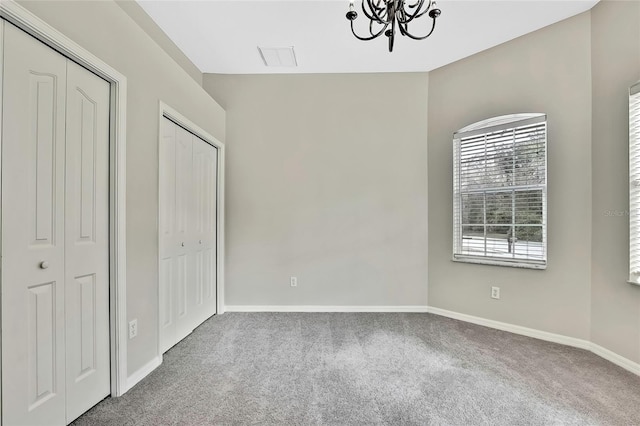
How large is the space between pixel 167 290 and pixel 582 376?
3327 millimetres

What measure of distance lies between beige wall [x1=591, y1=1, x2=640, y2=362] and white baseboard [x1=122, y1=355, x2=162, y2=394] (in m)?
3.65

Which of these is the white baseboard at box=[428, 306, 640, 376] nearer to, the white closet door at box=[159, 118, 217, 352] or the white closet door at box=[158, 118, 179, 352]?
the white closet door at box=[159, 118, 217, 352]

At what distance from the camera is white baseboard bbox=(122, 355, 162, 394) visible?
184 cm

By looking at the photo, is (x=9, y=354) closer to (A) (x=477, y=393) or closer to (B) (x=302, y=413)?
(B) (x=302, y=413)

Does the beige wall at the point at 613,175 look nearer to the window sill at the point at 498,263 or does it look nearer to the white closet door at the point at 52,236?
the window sill at the point at 498,263

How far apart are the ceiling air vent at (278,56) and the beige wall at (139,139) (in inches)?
41.7

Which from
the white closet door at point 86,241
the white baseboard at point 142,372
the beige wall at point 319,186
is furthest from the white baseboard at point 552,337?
the white closet door at point 86,241

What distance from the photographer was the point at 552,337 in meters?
2.57

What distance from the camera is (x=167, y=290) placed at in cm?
240

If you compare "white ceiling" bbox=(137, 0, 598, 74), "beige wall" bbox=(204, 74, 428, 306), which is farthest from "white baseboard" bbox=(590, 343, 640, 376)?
"white ceiling" bbox=(137, 0, 598, 74)

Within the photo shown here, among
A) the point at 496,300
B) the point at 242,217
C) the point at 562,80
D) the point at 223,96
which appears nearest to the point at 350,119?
the point at 223,96

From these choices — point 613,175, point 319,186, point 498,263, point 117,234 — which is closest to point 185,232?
point 117,234

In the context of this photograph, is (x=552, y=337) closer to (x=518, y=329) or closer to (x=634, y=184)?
(x=518, y=329)

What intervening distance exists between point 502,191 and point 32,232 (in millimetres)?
3631
